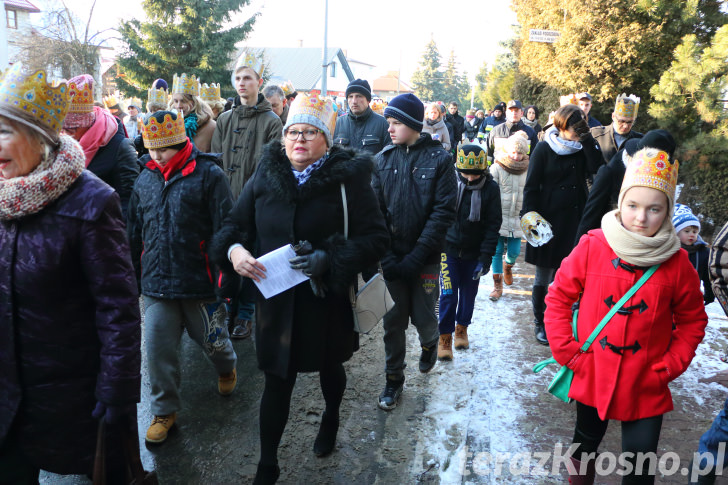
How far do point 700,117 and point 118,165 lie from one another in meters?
9.56

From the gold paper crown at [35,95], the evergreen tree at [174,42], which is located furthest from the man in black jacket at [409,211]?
the evergreen tree at [174,42]

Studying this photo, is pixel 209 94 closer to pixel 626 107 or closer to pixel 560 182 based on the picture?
pixel 560 182

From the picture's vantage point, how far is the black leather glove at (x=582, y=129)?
4.93 metres

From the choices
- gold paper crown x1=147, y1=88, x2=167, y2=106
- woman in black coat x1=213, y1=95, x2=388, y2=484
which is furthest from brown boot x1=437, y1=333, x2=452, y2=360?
gold paper crown x1=147, y1=88, x2=167, y2=106

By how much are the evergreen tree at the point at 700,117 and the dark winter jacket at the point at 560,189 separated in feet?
14.0

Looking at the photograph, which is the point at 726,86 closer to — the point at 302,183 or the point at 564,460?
the point at 564,460

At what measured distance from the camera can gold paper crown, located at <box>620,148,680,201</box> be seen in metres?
2.60

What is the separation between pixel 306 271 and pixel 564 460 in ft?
6.96

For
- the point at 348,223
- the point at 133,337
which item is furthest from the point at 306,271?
the point at 133,337

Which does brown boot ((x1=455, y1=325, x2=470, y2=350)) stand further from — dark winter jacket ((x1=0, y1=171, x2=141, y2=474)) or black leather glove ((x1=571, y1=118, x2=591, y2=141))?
dark winter jacket ((x1=0, y1=171, x2=141, y2=474))

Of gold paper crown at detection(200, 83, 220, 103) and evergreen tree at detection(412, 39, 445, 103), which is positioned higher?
evergreen tree at detection(412, 39, 445, 103)

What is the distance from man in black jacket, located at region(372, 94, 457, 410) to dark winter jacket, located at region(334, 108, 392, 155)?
2.24 m

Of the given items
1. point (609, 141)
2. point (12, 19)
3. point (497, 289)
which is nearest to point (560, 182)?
point (609, 141)

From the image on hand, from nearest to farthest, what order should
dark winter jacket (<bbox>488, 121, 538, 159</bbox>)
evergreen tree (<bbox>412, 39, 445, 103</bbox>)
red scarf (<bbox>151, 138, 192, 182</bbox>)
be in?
red scarf (<bbox>151, 138, 192, 182</bbox>)
dark winter jacket (<bbox>488, 121, 538, 159</bbox>)
evergreen tree (<bbox>412, 39, 445, 103</bbox>)
